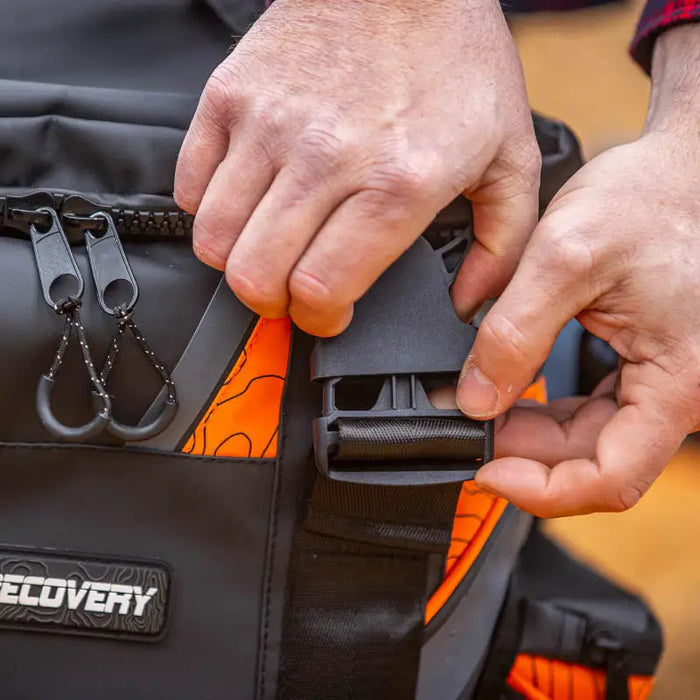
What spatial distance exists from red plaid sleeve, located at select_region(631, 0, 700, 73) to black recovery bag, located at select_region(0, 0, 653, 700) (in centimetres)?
14

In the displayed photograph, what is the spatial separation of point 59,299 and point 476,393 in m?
0.33

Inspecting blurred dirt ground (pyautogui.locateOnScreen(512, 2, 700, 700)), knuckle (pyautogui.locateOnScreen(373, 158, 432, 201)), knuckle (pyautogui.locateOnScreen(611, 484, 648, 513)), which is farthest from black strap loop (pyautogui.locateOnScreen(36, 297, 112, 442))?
blurred dirt ground (pyautogui.locateOnScreen(512, 2, 700, 700))

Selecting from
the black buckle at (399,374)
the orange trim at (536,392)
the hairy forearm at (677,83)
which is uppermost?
the hairy forearm at (677,83)

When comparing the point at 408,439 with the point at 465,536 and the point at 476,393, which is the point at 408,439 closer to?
the point at 476,393

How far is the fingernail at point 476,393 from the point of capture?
64cm

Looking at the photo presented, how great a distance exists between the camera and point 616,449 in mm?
635

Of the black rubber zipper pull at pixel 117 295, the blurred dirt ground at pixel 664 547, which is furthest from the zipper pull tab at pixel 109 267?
the blurred dirt ground at pixel 664 547

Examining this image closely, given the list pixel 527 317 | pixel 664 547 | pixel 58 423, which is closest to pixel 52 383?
pixel 58 423

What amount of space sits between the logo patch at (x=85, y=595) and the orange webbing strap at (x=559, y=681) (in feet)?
1.41

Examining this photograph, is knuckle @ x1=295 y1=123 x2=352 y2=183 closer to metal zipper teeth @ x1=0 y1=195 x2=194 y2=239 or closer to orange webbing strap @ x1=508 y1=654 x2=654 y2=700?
metal zipper teeth @ x1=0 y1=195 x2=194 y2=239

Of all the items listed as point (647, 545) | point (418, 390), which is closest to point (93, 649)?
point (418, 390)

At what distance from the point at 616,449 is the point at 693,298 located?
121 mm

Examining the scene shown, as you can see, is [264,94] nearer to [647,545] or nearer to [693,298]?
[693,298]

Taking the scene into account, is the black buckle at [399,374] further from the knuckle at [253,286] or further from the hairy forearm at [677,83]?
the hairy forearm at [677,83]
